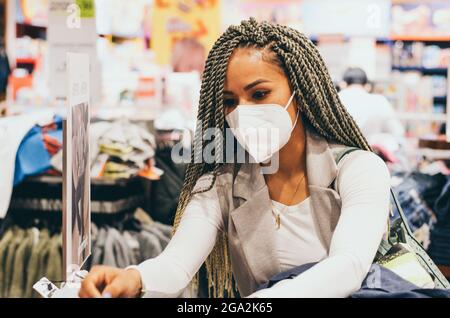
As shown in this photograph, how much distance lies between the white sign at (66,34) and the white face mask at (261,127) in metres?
1.90

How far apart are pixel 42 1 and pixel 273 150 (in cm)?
631

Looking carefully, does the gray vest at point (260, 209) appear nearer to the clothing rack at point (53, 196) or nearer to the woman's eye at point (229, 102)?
the woman's eye at point (229, 102)

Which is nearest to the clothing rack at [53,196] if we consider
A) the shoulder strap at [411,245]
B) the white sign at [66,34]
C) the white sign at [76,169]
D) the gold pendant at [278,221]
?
the white sign at [66,34]

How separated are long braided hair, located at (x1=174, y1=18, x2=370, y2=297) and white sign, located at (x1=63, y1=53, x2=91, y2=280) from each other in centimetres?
25

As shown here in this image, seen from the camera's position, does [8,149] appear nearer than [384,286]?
No

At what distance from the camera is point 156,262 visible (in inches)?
56.2

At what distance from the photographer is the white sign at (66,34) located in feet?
10.8

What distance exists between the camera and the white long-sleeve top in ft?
4.19

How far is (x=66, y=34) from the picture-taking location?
3385mm

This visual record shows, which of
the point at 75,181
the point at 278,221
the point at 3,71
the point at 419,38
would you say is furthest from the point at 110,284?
the point at 419,38

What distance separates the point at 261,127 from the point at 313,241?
31cm

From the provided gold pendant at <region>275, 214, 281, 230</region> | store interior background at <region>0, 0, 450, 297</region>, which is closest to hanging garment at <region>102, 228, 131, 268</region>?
store interior background at <region>0, 0, 450, 297</region>

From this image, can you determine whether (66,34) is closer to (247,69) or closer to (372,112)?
(247,69)
